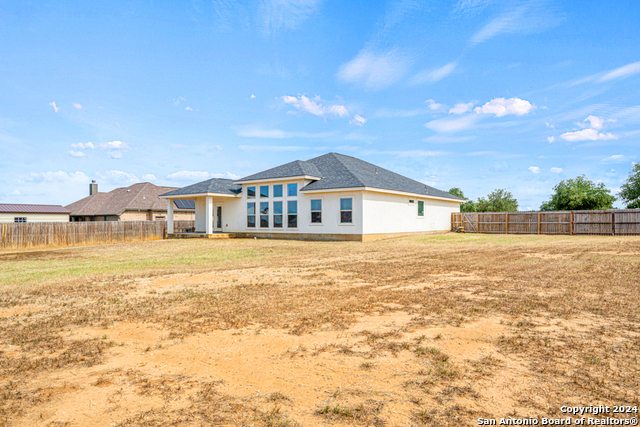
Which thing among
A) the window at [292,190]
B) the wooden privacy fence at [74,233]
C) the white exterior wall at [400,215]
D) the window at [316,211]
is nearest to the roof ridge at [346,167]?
the white exterior wall at [400,215]

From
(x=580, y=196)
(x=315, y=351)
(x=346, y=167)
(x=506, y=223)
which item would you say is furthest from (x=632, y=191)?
(x=315, y=351)

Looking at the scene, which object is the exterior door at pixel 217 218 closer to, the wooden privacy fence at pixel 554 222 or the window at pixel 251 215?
the window at pixel 251 215

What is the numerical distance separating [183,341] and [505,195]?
165 ft

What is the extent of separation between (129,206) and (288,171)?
2039 centimetres

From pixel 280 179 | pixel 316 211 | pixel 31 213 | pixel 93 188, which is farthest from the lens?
pixel 93 188

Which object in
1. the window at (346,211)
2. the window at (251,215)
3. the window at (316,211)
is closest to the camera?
the window at (346,211)

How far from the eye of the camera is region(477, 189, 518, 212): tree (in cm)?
4728

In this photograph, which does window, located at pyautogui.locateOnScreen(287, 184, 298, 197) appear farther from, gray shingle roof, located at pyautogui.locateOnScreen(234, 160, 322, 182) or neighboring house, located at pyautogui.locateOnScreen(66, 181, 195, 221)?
neighboring house, located at pyautogui.locateOnScreen(66, 181, 195, 221)

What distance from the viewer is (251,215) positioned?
2750 centimetres

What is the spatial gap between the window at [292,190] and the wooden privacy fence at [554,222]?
15869 mm

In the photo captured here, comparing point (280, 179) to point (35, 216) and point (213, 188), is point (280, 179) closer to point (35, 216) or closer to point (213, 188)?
point (213, 188)

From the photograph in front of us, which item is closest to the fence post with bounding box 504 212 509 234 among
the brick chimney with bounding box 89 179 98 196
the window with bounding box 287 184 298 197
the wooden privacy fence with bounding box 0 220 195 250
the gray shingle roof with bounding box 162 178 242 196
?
the window with bounding box 287 184 298 197

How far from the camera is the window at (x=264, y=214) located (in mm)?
26734

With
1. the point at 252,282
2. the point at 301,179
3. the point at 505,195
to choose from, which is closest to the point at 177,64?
the point at 301,179
